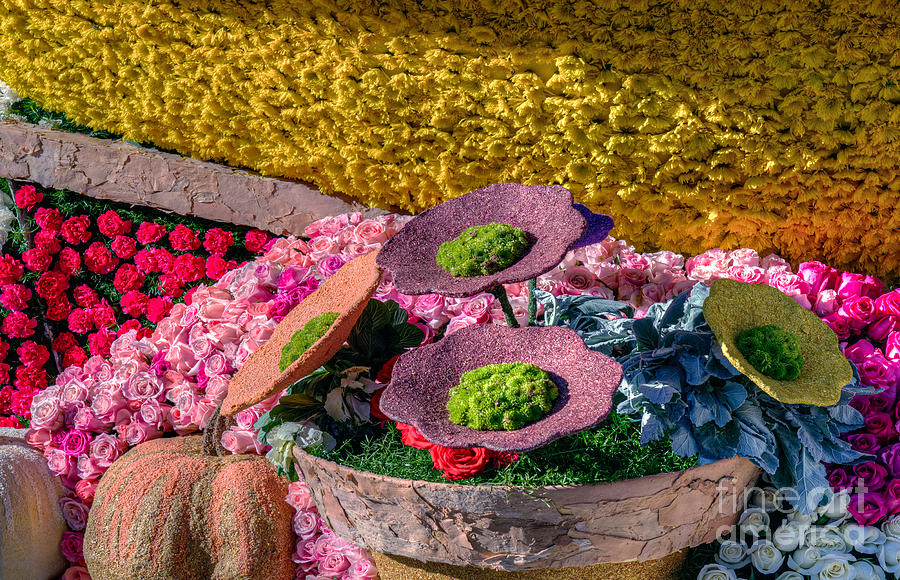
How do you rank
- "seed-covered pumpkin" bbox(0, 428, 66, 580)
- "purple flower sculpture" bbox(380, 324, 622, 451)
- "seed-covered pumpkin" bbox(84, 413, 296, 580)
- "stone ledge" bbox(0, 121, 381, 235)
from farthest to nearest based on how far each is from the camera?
"stone ledge" bbox(0, 121, 381, 235) < "seed-covered pumpkin" bbox(0, 428, 66, 580) < "seed-covered pumpkin" bbox(84, 413, 296, 580) < "purple flower sculpture" bbox(380, 324, 622, 451)

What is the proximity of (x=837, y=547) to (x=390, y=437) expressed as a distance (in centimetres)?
99

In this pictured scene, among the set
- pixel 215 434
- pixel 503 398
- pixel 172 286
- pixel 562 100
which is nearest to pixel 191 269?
pixel 172 286

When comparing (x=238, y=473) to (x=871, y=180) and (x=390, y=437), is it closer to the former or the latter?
(x=390, y=437)

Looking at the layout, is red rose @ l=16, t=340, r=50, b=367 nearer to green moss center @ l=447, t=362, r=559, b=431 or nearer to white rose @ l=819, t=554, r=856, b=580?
green moss center @ l=447, t=362, r=559, b=431

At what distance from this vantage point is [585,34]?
2117 mm

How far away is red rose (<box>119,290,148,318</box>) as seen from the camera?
9.30ft

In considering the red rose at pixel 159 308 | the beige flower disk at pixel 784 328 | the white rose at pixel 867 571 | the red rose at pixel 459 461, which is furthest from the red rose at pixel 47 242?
the white rose at pixel 867 571

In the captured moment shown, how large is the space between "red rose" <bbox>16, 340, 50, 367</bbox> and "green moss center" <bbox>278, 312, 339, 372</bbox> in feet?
5.84

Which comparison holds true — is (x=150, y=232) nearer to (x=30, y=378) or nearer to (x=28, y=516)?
(x=30, y=378)

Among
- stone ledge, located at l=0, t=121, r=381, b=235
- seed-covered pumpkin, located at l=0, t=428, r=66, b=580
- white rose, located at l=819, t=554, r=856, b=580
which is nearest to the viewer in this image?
white rose, located at l=819, t=554, r=856, b=580

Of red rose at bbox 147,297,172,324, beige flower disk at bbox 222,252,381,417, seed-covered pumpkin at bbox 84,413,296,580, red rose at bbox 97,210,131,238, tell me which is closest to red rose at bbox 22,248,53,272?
red rose at bbox 97,210,131,238

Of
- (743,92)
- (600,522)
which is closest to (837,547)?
(600,522)

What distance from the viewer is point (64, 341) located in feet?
9.68

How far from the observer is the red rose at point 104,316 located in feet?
9.44
